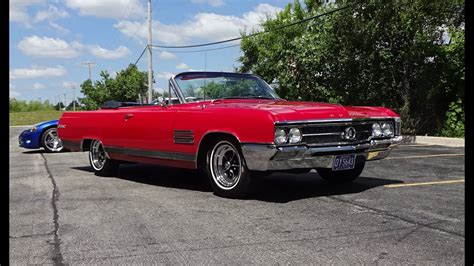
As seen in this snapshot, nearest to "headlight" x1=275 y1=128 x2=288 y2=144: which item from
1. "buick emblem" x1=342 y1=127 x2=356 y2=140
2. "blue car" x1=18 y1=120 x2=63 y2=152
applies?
"buick emblem" x1=342 y1=127 x2=356 y2=140

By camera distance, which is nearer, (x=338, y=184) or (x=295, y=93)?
(x=338, y=184)

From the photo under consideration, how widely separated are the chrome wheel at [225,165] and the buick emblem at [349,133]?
1246 mm

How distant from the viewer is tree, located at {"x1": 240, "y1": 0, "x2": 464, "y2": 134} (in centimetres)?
1516

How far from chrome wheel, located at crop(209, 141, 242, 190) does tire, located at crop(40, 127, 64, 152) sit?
8.56 m

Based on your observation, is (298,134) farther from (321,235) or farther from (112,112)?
(112,112)

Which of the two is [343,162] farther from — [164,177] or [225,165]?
[164,177]

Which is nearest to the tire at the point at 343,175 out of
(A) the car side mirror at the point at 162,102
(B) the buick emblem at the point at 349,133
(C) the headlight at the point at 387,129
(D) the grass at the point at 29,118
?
(C) the headlight at the point at 387,129

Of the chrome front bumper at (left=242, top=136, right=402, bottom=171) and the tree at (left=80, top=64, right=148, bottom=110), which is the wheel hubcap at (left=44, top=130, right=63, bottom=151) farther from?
the tree at (left=80, top=64, right=148, bottom=110)

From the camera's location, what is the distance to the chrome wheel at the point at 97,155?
8422 mm

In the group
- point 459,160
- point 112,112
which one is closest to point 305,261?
point 112,112

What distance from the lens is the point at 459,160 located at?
9.18 meters

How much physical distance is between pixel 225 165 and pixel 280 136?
1.00m

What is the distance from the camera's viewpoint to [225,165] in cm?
604

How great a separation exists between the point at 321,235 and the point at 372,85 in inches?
536
